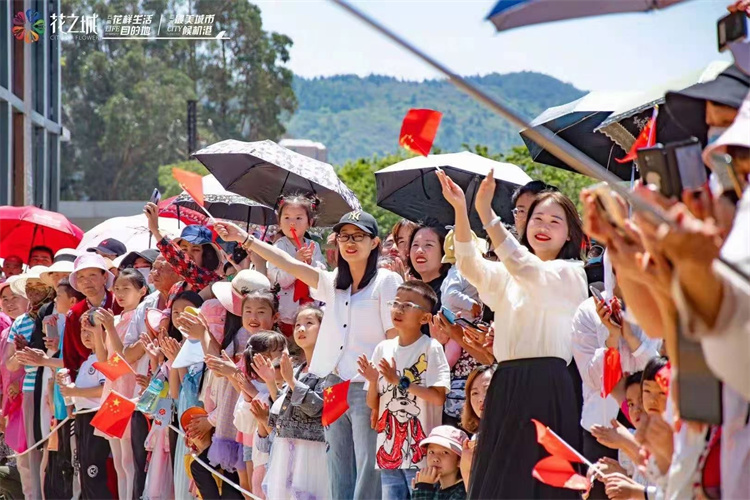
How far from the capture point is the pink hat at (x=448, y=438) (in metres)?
6.07

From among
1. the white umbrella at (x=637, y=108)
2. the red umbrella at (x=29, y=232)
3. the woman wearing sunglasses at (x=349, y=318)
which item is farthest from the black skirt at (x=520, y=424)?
the red umbrella at (x=29, y=232)

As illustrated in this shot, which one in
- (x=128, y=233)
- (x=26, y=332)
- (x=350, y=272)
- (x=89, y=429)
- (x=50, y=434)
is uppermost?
(x=350, y=272)

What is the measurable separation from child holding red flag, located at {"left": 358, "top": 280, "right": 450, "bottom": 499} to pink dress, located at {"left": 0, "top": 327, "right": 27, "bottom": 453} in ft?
17.0

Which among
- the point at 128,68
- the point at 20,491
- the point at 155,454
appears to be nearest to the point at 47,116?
the point at 20,491

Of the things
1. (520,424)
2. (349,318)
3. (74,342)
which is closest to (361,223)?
(349,318)

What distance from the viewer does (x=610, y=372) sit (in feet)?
16.8

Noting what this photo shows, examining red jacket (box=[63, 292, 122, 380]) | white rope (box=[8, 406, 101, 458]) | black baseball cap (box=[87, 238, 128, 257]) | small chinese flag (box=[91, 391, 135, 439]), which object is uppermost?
black baseball cap (box=[87, 238, 128, 257])

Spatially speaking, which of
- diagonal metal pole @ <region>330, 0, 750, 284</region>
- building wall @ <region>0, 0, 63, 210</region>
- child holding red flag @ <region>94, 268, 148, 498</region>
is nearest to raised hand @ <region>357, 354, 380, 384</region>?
child holding red flag @ <region>94, 268, 148, 498</region>

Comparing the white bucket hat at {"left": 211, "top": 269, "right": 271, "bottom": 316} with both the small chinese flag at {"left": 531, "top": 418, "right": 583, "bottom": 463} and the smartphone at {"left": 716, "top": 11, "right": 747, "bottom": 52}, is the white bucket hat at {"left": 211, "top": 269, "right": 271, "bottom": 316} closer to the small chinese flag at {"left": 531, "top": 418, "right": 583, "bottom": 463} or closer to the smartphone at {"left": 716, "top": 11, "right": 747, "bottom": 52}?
the small chinese flag at {"left": 531, "top": 418, "right": 583, "bottom": 463}

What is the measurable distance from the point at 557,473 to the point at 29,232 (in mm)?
9028

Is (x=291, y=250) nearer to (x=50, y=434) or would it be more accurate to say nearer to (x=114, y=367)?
(x=114, y=367)

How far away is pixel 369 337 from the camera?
687 centimetres

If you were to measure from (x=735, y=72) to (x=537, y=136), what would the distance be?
0.71 metres

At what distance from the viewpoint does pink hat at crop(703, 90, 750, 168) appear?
303 cm
